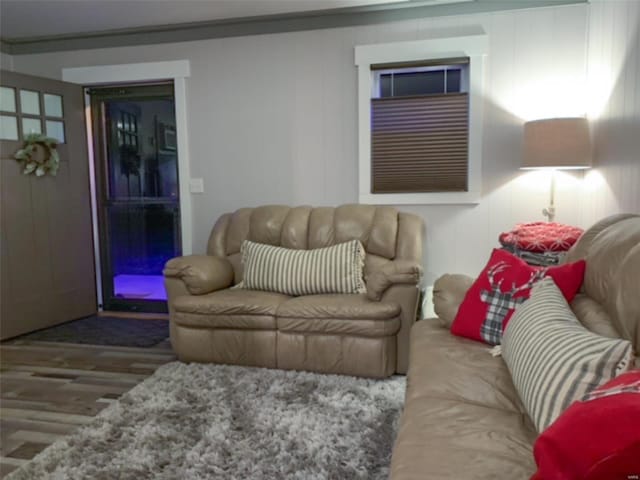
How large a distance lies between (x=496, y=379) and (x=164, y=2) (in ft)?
10.6

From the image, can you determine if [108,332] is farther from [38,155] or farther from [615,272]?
[615,272]

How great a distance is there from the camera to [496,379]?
162 centimetres

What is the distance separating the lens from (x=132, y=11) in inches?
138

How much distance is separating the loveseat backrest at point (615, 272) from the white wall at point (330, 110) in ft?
4.89

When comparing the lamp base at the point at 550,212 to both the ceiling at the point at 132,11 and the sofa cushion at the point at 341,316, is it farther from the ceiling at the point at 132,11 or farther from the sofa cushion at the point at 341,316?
the ceiling at the point at 132,11

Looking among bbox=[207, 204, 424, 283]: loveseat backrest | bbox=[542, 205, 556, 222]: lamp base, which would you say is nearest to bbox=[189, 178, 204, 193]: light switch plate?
bbox=[207, 204, 424, 283]: loveseat backrest

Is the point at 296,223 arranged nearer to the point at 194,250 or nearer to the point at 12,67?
the point at 194,250

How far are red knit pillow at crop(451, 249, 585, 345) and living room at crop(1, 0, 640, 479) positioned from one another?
675 mm

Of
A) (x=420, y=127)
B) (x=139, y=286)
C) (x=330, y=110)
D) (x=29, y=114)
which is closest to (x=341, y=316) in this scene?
(x=420, y=127)

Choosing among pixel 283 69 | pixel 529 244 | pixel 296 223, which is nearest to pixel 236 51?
pixel 283 69

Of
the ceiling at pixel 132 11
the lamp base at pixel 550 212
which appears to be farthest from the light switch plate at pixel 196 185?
the lamp base at pixel 550 212

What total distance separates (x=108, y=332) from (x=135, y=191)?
4.32 ft

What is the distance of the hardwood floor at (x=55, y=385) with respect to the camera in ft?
7.16

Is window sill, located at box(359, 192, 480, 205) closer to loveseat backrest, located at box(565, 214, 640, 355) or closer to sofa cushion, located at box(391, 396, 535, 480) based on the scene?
loveseat backrest, located at box(565, 214, 640, 355)
